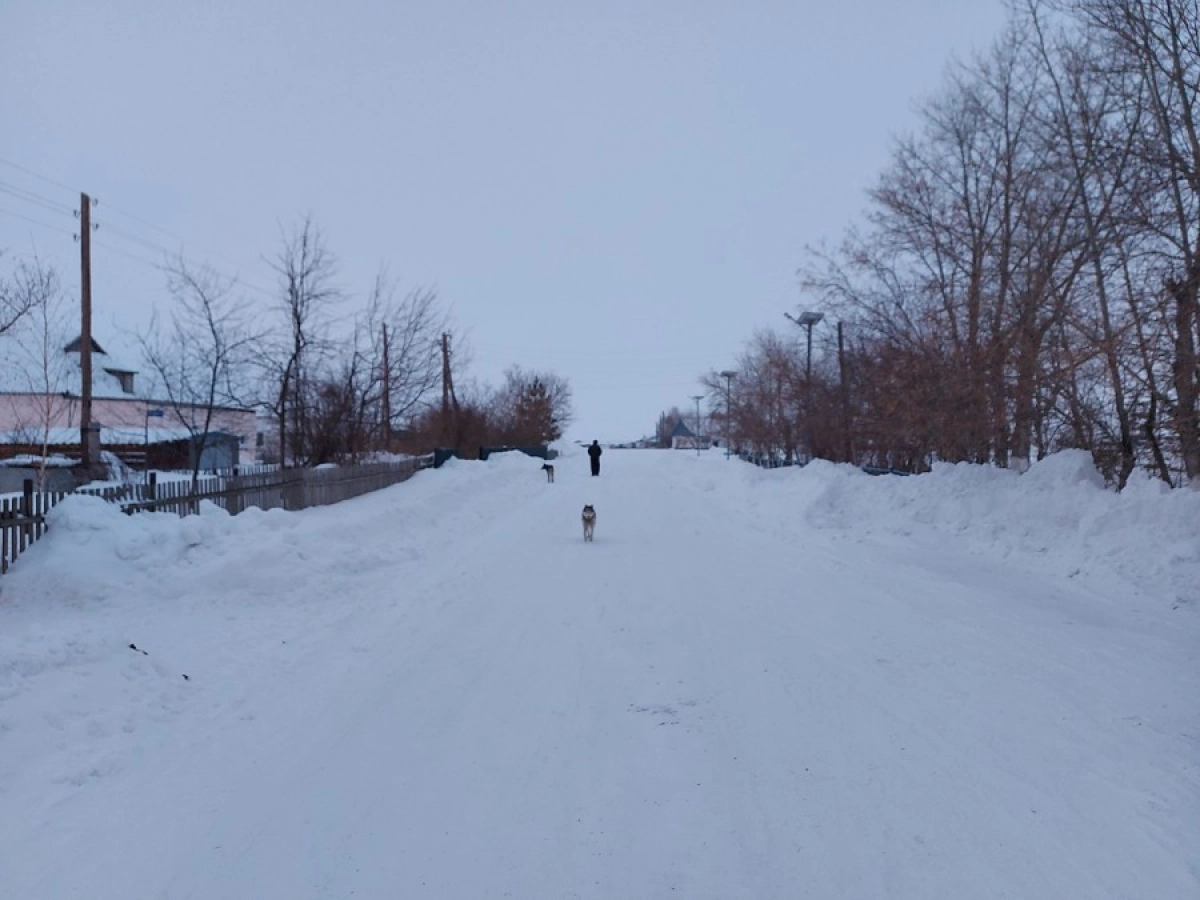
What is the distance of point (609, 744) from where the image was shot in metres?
5.90

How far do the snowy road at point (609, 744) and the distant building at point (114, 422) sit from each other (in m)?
15.1

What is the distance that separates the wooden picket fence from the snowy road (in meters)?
1.15

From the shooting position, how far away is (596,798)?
16.5 ft

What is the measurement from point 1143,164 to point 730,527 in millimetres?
10507

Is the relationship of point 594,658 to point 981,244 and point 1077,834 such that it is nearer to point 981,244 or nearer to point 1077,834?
point 1077,834

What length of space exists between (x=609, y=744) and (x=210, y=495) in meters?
11.1

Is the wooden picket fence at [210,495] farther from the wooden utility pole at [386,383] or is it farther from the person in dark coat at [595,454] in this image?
the person in dark coat at [595,454]

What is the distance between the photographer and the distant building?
26.0m

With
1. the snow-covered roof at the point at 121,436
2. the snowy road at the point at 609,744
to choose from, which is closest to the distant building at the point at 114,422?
the snow-covered roof at the point at 121,436

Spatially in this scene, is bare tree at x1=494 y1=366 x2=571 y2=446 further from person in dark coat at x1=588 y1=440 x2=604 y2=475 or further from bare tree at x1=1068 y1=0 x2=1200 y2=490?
bare tree at x1=1068 y1=0 x2=1200 y2=490

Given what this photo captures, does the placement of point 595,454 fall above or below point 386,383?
below

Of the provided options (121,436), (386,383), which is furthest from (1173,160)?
(121,436)

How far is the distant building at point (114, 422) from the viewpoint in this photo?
1024 inches

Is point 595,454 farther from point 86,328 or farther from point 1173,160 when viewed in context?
point 1173,160
